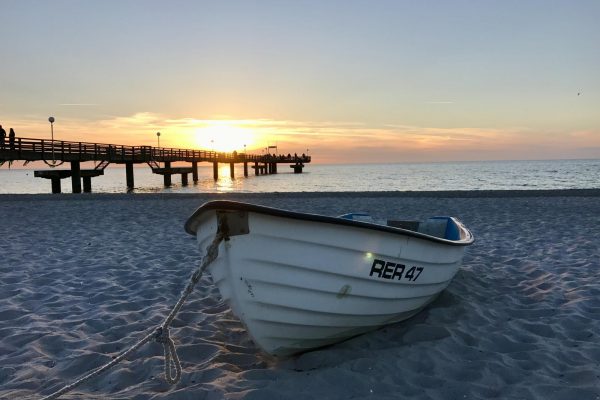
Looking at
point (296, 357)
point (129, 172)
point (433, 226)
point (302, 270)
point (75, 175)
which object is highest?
point (129, 172)

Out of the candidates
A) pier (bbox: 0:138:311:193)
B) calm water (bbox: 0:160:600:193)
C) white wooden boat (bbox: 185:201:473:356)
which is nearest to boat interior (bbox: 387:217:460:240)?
white wooden boat (bbox: 185:201:473:356)

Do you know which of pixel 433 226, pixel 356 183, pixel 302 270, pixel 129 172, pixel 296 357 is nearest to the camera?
pixel 302 270

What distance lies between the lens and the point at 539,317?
4.93 metres

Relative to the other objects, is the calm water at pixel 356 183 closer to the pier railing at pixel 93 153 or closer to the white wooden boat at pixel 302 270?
the pier railing at pixel 93 153

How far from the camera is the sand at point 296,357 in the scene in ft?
11.2

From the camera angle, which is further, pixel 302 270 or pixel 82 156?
pixel 82 156

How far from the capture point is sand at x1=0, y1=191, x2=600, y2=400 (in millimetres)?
3422

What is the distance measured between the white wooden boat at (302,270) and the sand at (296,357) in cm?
35

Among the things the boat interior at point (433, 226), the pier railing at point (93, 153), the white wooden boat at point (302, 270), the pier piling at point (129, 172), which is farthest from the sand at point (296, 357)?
the pier piling at point (129, 172)

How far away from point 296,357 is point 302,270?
97 centimetres

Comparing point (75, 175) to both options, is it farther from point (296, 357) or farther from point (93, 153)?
point (296, 357)

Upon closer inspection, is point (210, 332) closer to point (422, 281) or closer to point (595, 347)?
point (422, 281)

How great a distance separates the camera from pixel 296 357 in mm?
3896

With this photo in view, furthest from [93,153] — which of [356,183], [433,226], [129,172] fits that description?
[356,183]
